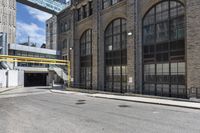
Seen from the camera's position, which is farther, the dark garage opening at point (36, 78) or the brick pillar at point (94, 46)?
the dark garage opening at point (36, 78)

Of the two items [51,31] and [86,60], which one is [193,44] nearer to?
[86,60]

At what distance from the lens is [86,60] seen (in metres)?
32.6

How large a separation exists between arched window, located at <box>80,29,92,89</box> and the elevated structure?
19.4 m

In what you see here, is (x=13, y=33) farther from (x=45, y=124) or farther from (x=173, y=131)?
(x=173, y=131)

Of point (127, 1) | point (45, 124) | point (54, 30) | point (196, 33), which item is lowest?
point (45, 124)

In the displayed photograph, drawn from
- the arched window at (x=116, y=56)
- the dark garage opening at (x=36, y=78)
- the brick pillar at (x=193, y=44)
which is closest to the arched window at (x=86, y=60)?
the arched window at (x=116, y=56)

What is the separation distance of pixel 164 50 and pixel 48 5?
37.5 metres

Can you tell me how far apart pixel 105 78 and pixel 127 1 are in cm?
1065

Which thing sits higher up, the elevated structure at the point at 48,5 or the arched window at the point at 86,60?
the elevated structure at the point at 48,5

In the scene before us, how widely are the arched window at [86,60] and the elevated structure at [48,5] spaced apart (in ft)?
63.7

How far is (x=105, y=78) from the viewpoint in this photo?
28.3 m

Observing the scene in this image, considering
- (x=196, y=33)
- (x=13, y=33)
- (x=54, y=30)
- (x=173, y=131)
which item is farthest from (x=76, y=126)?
(x=54, y=30)

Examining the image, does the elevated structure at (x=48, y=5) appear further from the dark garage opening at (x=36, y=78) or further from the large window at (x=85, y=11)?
the dark garage opening at (x=36, y=78)

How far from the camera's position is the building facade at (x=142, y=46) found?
695 inches
